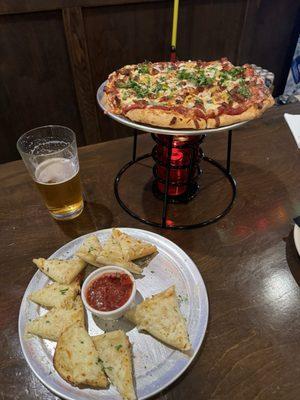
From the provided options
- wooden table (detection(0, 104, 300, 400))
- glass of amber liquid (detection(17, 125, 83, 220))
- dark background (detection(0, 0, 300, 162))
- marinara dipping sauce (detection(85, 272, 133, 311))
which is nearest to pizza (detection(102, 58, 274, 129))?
glass of amber liquid (detection(17, 125, 83, 220))

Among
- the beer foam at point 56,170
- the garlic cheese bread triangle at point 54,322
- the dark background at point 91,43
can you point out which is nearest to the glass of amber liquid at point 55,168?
the beer foam at point 56,170

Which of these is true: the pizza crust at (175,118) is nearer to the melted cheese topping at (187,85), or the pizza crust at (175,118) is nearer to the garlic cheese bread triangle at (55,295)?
the melted cheese topping at (187,85)

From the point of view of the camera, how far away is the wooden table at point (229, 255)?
2.33 ft

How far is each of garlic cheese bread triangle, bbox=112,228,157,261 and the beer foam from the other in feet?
0.82

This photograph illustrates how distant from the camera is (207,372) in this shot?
2.35 feet

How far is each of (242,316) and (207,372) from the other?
17 cm

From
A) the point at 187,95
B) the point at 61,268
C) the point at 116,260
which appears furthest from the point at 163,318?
the point at 187,95

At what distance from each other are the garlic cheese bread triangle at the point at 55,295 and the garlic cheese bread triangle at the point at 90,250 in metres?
0.09

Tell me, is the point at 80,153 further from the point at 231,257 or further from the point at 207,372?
the point at 207,372

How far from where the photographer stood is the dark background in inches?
80.3

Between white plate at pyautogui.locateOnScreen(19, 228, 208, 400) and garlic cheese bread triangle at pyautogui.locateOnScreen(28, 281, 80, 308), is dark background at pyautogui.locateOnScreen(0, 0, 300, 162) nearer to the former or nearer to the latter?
white plate at pyautogui.locateOnScreen(19, 228, 208, 400)

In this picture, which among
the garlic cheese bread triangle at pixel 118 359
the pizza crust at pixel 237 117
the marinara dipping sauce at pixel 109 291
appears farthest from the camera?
the pizza crust at pixel 237 117

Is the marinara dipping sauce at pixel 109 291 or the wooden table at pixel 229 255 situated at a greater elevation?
the marinara dipping sauce at pixel 109 291

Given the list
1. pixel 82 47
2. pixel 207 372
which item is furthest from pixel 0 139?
pixel 207 372
